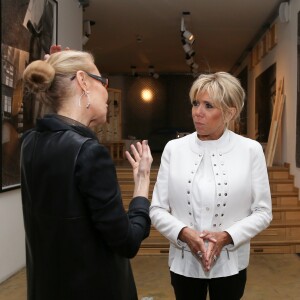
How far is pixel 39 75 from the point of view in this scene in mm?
1139

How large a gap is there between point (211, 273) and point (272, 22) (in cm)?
669

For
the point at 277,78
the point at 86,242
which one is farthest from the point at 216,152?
the point at 277,78

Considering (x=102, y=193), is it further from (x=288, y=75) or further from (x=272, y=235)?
(x=288, y=75)

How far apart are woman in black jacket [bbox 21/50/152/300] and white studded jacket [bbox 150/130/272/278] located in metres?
0.52

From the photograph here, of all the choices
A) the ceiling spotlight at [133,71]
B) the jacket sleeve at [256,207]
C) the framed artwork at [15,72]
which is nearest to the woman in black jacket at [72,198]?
the jacket sleeve at [256,207]

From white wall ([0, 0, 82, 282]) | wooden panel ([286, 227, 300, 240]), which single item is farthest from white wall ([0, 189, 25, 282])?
wooden panel ([286, 227, 300, 240])

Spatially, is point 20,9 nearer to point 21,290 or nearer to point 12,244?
point 12,244

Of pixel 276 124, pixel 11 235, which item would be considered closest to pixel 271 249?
pixel 276 124

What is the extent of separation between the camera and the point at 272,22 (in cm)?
745

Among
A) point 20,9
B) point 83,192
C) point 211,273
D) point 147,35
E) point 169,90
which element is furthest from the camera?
point 169,90

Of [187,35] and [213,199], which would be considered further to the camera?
[187,35]

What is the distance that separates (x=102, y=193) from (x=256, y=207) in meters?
0.90

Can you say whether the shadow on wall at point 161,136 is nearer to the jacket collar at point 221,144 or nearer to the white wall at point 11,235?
the white wall at point 11,235

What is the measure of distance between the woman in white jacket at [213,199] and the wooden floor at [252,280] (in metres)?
1.90
